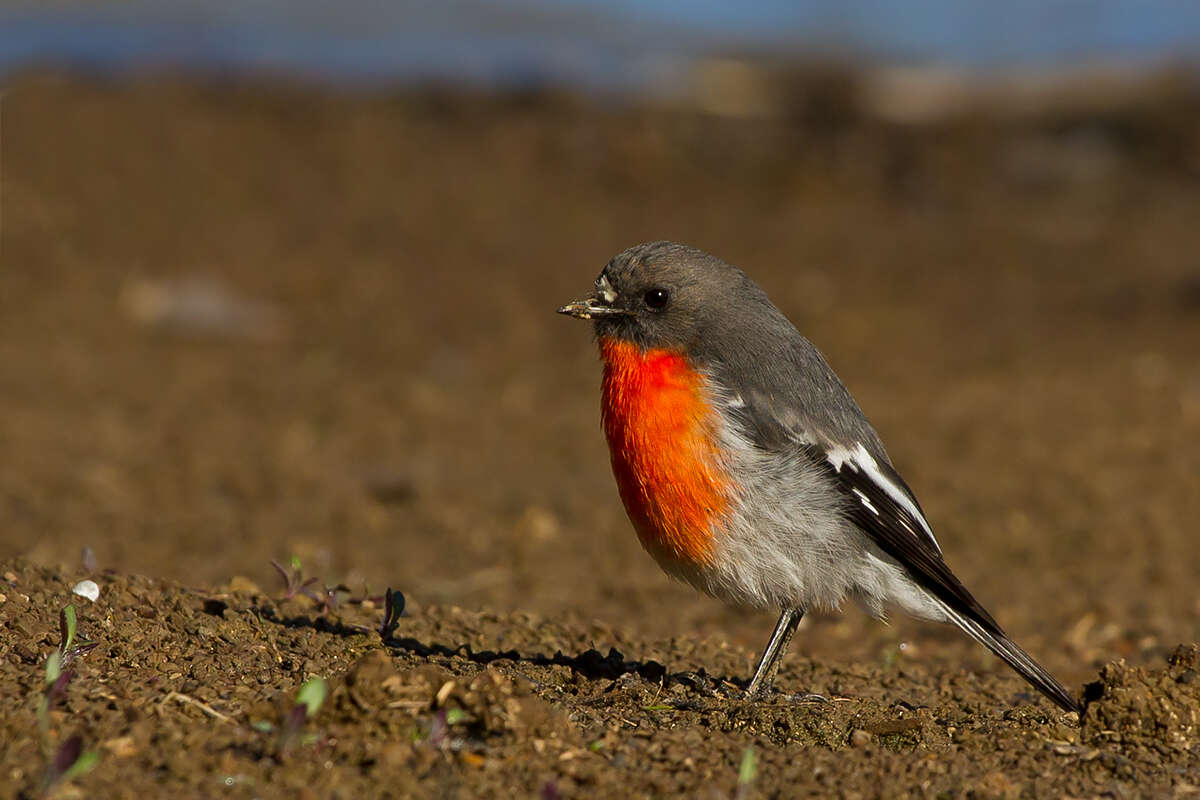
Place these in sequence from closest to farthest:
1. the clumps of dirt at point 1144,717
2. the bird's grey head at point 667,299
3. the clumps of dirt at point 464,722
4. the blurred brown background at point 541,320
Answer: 1. the clumps of dirt at point 464,722
2. the clumps of dirt at point 1144,717
3. the bird's grey head at point 667,299
4. the blurred brown background at point 541,320

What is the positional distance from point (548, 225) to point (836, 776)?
15396mm

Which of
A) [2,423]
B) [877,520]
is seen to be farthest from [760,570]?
[2,423]

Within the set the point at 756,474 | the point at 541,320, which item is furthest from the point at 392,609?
the point at 541,320

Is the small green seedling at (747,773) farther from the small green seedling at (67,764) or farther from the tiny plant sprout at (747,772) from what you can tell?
the small green seedling at (67,764)

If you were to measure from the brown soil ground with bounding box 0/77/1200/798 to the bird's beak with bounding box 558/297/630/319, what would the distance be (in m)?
1.37

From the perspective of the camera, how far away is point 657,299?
20.4 ft

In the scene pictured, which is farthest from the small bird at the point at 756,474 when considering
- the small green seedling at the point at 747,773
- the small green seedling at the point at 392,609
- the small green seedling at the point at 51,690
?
the small green seedling at the point at 51,690

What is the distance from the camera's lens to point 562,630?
652 centimetres

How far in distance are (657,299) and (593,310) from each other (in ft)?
0.89

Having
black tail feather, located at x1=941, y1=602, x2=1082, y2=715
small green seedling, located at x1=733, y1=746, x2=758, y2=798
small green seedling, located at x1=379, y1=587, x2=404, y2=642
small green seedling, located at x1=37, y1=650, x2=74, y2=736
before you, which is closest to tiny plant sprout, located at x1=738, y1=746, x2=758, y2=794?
small green seedling, located at x1=733, y1=746, x2=758, y2=798

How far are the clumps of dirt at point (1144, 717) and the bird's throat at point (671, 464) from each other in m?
1.49

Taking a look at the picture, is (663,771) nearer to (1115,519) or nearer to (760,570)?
(760,570)

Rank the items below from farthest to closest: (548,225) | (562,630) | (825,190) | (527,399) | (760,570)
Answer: (825,190)
(548,225)
(527,399)
(562,630)
(760,570)

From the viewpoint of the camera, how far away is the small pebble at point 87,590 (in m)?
5.48
